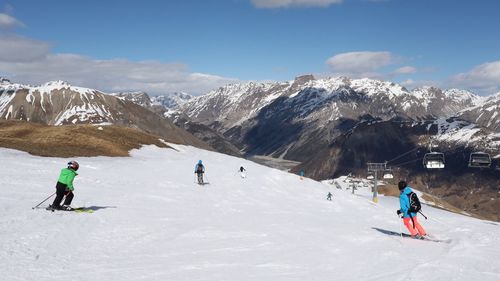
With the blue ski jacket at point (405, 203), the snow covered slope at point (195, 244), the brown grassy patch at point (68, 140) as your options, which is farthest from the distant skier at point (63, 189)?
the brown grassy patch at point (68, 140)

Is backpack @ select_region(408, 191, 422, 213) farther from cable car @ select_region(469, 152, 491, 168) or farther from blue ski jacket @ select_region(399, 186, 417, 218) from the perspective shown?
cable car @ select_region(469, 152, 491, 168)

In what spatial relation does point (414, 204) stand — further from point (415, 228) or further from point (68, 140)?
point (68, 140)

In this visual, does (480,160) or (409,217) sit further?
(480,160)

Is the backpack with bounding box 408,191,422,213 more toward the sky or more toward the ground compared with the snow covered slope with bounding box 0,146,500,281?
more toward the sky

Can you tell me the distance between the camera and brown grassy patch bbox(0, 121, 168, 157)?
186ft

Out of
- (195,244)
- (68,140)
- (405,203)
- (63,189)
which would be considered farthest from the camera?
(68,140)

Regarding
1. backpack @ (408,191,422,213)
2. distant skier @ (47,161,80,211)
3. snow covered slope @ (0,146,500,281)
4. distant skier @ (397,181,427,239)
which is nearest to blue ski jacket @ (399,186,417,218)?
distant skier @ (397,181,427,239)

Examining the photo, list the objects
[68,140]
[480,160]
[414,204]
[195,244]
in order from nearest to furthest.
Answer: [195,244] < [414,204] < [480,160] < [68,140]

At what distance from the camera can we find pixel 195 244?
786 inches

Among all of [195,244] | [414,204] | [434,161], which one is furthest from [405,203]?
[434,161]

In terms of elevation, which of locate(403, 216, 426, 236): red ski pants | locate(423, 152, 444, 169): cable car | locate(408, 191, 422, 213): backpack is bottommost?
locate(403, 216, 426, 236): red ski pants

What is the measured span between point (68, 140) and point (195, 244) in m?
54.4

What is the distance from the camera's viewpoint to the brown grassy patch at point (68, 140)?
56.8 m

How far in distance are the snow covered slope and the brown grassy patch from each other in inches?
776
